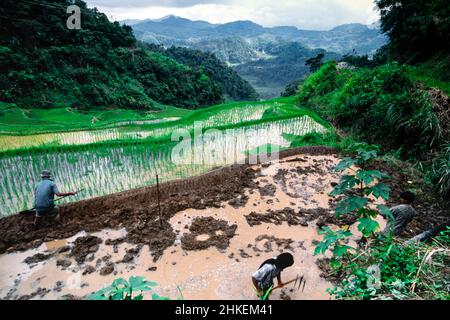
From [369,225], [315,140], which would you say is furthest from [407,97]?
[369,225]

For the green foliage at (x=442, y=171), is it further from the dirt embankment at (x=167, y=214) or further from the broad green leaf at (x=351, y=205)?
the broad green leaf at (x=351, y=205)

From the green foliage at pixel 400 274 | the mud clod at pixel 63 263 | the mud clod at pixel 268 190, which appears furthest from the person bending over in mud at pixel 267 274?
the mud clod at pixel 63 263

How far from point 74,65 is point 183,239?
27.6 metres

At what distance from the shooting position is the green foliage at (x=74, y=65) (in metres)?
21.3

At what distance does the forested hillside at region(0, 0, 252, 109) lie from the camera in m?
21.3

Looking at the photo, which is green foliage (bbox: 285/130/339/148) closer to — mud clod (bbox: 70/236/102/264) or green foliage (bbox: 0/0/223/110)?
mud clod (bbox: 70/236/102/264)

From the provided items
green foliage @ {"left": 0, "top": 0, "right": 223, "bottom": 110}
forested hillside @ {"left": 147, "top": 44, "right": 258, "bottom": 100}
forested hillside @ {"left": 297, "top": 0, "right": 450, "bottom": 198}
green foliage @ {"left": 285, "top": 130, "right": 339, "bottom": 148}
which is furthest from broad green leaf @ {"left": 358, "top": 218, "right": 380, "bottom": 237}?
forested hillside @ {"left": 147, "top": 44, "right": 258, "bottom": 100}

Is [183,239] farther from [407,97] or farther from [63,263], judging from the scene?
[407,97]

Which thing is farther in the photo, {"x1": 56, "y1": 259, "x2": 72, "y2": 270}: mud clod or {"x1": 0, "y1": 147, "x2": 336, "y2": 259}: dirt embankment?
{"x1": 0, "y1": 147, "x2": 336, "y2": 259}: dirt embankment

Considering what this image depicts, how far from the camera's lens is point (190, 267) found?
12.9 ft

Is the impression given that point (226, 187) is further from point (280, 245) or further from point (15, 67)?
point (15, 67)

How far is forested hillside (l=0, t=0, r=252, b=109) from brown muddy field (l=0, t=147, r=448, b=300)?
20.0 m

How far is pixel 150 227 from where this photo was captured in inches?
185

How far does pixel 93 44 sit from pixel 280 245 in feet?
100
